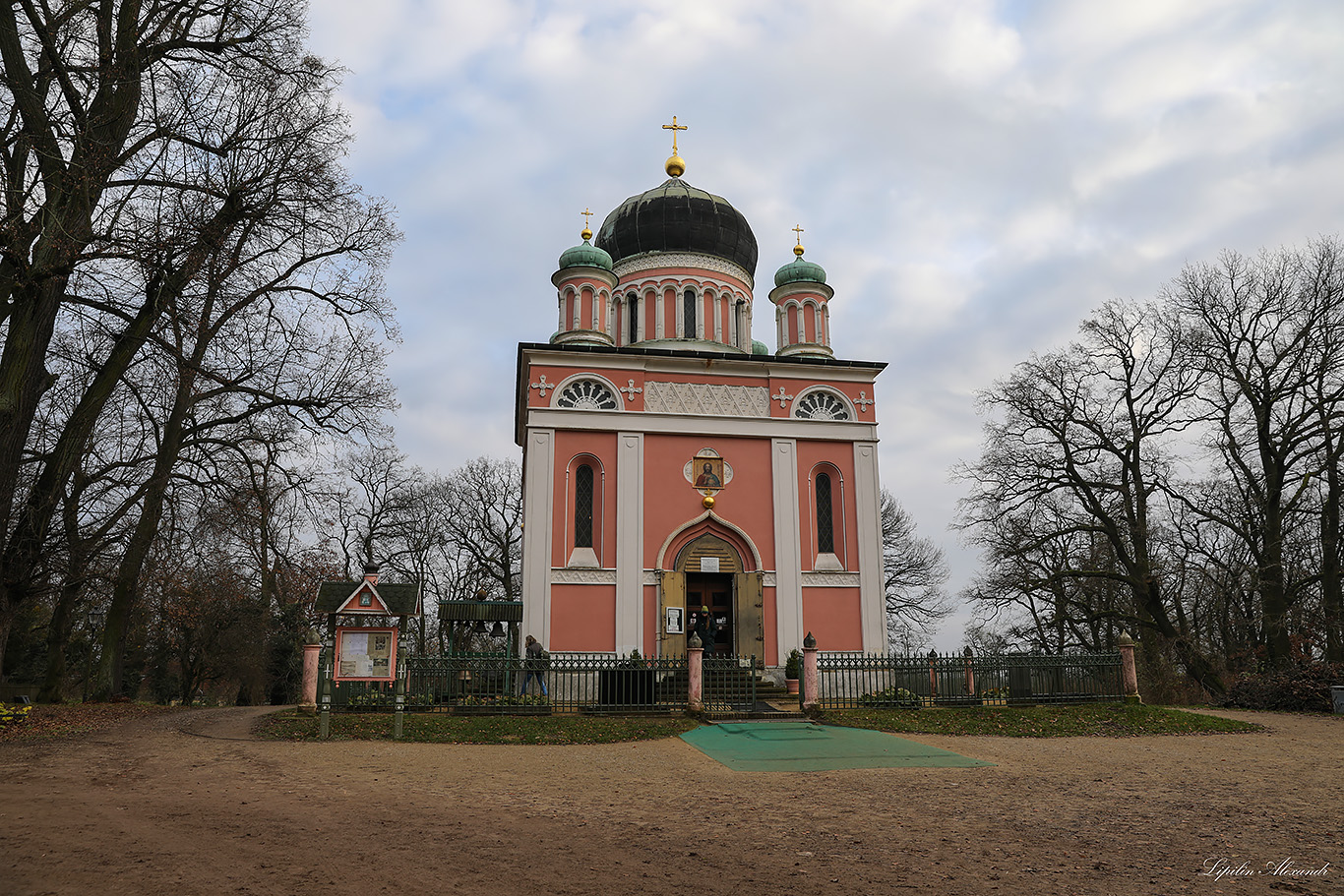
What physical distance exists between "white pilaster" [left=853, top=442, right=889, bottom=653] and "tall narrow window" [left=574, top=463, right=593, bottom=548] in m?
6.43

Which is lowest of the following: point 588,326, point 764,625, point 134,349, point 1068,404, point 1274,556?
point 764,625

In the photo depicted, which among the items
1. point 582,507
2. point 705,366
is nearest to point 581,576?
point 582,507

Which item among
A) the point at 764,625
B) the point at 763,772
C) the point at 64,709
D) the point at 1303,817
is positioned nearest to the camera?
the point at 1303,817

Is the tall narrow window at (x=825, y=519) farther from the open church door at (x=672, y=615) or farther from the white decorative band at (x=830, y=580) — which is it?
the open church door at (x=672, y=615)

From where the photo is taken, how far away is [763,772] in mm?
9469

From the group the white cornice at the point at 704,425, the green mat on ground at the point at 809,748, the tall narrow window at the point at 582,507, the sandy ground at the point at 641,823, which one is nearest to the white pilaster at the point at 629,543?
the white cornice at the point at 704,425

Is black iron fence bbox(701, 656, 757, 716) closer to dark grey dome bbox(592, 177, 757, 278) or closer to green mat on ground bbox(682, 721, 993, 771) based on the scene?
green mat on ground bbox(682, 721, 993, 771)

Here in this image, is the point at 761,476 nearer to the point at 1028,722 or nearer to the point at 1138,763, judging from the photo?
the point at 1028,722

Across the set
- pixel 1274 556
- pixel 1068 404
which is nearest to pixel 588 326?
pixel 1068 404

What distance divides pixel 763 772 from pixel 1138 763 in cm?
444

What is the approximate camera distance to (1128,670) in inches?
639

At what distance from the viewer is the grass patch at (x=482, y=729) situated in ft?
39.7

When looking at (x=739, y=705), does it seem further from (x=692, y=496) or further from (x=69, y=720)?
(x=69, y=720)

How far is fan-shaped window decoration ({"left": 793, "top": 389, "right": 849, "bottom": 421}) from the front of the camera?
2150cm
